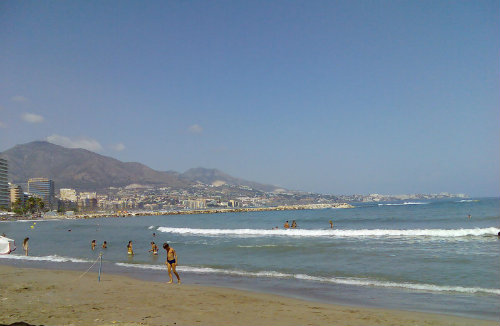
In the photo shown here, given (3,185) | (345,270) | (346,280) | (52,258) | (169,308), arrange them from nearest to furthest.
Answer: (169,308) → (346,280) → (345,270) → (52,258) → (3,185)

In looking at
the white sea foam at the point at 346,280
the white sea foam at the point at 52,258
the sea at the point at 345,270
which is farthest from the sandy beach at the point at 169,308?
the white sea foam at the point at 52,258

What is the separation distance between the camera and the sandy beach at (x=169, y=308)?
8.07 metres

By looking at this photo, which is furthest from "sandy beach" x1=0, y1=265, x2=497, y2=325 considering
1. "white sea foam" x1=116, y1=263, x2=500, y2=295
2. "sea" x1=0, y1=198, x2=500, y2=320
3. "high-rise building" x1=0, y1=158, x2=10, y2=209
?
"high-rise building" x1=0, y1=158, x2=10, y2=209

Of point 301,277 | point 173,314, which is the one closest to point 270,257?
point 301,277

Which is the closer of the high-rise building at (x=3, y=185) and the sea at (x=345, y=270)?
the sea at (x=345, y=270)

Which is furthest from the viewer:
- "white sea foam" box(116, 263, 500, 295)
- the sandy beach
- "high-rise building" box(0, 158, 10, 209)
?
"high-rise building" box(0, 158, 10, 209)

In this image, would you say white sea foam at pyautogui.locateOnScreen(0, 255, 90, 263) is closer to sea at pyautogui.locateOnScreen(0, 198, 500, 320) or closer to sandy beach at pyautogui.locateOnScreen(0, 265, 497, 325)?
sea at pyautogui.locateOnScreen(0, 198, 500, 320)

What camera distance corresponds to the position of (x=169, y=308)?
30.7ft

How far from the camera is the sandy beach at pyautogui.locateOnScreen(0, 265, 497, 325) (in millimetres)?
8070

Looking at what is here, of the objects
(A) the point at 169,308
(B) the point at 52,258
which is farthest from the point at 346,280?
(B) the point at 52,258

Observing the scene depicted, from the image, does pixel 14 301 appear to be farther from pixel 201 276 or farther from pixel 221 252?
pixel 221 252

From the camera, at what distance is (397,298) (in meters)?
10.9

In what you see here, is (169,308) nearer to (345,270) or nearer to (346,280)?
(346,280)

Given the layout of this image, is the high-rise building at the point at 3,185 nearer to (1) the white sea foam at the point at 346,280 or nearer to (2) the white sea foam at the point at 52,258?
(2) the white sea foam at the point at 52,258
